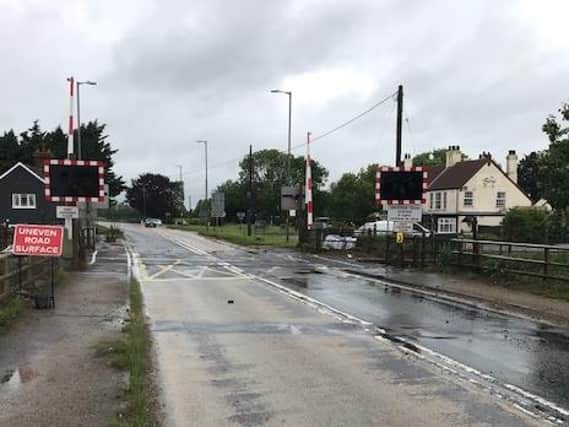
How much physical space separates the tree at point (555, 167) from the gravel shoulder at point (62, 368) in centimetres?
976

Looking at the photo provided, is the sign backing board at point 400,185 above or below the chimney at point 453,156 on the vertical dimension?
below

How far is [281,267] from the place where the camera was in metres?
23.8

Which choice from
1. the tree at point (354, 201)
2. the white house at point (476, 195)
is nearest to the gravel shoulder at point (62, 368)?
the white house at point (476, 195)

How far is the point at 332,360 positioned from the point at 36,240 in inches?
243

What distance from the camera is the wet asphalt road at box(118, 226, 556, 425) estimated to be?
6195mm

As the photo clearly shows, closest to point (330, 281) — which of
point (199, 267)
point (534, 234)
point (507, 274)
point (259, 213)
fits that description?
point (507, 274)

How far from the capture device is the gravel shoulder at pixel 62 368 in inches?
229

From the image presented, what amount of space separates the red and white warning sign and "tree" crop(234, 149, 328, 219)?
108m

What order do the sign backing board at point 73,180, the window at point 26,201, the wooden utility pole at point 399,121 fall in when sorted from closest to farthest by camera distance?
the sign backing board at point 73,180
the wooden utility pole at point 399,121
the window at point 26,201

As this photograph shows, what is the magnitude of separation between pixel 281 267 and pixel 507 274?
865cm

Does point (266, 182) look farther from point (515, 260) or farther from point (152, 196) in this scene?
point (515, 260)

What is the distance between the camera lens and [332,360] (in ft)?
27.5

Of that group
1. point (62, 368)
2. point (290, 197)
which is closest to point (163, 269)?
point (62, 368)

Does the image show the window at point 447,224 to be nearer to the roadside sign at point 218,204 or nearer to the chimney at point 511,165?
the chimney at point 511,165
